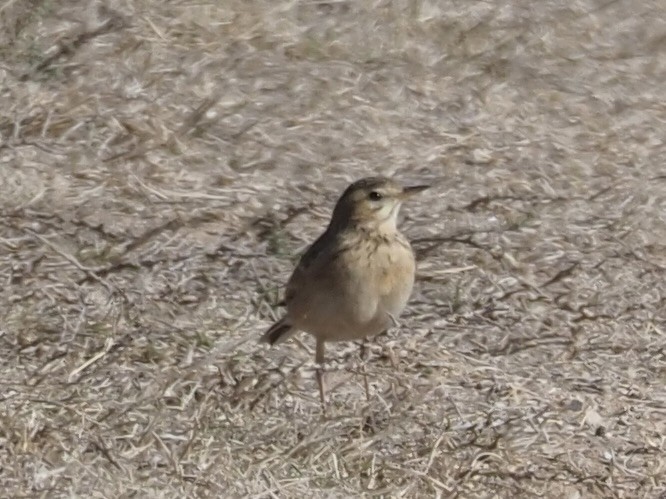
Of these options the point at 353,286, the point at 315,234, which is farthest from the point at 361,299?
the point at 315,234

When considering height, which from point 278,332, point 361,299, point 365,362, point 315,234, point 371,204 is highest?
point 371,204

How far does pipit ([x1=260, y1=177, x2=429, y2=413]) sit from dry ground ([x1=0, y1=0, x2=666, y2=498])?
8.5 inches

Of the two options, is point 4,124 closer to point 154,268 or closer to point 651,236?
point 154,268

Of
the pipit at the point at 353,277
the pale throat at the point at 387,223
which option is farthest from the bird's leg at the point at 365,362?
the pale throat at the point at 387,223

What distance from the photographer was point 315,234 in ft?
27.1

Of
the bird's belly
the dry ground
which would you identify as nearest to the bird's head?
the bird's belly

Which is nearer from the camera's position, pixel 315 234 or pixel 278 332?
pixel 278 332

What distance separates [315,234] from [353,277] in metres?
1.32

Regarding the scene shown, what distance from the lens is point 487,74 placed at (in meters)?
10.1

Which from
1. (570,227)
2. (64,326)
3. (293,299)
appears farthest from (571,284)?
(64,326)

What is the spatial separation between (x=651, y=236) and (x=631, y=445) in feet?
7.05

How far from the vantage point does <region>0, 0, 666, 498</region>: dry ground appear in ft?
19.9

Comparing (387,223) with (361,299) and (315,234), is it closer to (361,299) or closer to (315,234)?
(361,299)

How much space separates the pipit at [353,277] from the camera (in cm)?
691
